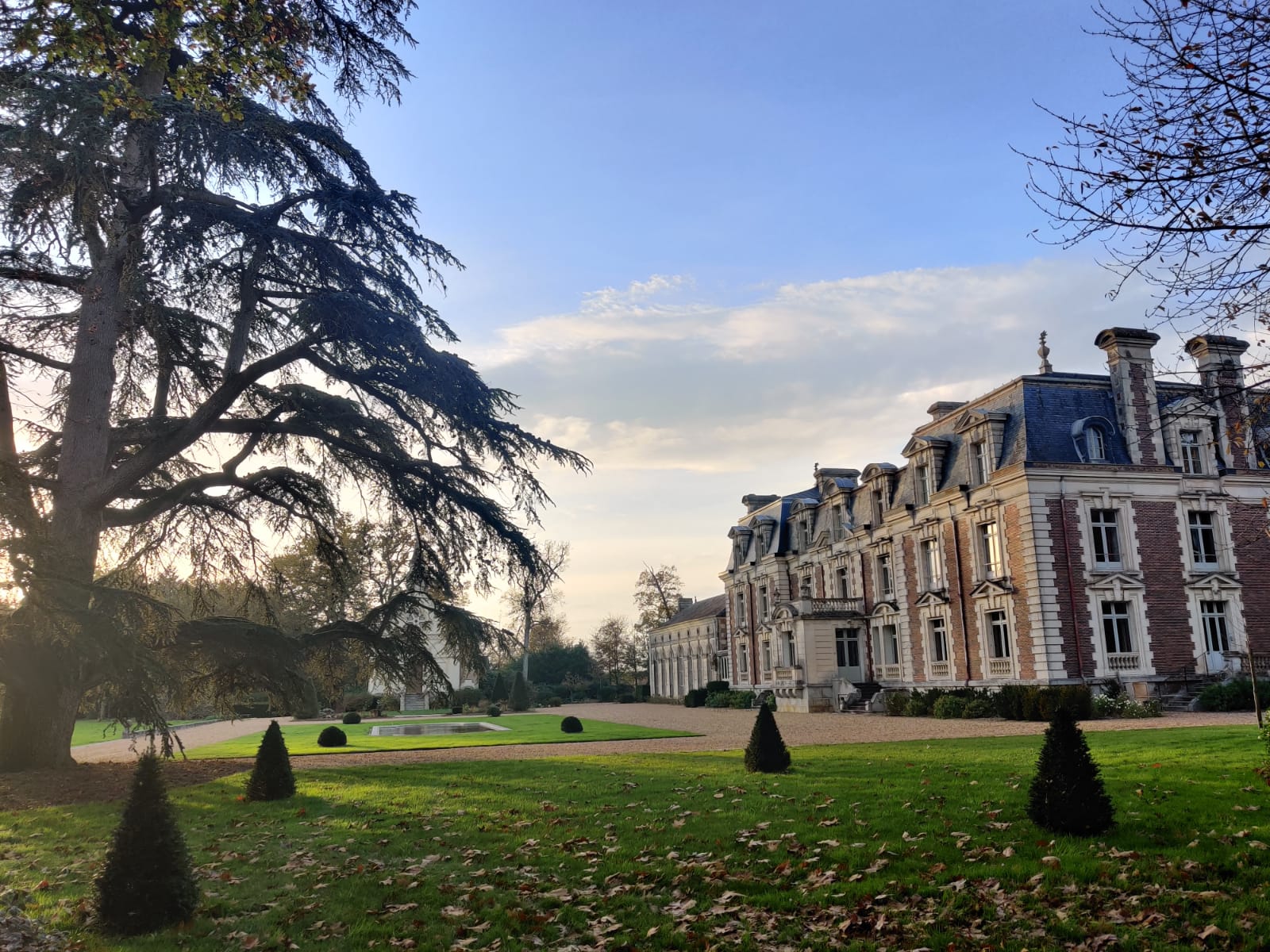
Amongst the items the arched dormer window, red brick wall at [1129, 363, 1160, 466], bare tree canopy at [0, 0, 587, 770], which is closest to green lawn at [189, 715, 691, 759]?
bare tree canopy at [0, 0, 587, 770]

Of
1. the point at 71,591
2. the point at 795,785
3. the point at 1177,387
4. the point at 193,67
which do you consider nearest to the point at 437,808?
the point at 795,785

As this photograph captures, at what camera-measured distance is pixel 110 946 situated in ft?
20.7

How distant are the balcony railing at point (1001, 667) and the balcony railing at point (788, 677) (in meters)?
10.4

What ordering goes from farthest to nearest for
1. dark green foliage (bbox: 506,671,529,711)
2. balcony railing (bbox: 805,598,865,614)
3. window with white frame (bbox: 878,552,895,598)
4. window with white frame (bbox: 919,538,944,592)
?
dark green foliage (bbox: 506,671,529,711) < balcony railing (bbox: 805,598,865,614) < window with white frame (bbox: 878,552,895,598) < window with white frame (bbox: 919,538,944,592)

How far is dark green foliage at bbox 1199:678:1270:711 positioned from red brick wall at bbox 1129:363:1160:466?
23.5ft

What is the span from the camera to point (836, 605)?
39.5 meters

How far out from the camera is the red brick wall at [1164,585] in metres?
27.3

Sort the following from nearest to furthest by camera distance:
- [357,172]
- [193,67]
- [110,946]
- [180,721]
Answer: [110,946], [193,67], [357,172], [180,721]

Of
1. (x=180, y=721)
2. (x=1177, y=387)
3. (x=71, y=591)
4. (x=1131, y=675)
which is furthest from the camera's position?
(x=180, y=721)

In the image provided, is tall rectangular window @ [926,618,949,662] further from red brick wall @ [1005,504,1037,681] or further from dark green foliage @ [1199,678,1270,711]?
dark green foliage @ [1199,678,1270,711]

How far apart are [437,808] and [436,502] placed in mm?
5450

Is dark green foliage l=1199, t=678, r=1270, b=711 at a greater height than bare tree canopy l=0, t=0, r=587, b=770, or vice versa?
bare tree canopy l=0, t=0, r=587, b=770

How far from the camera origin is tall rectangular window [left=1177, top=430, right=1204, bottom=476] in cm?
2897

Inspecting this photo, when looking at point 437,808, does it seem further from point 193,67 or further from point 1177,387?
point 1177,387
